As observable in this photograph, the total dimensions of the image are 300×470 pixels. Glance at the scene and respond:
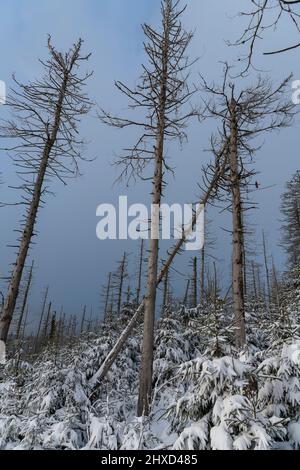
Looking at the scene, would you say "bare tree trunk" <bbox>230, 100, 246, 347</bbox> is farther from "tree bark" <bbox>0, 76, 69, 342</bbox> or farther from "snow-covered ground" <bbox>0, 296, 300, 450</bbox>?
"tree bark" <bbox>0, 76, 69, 342</bbox>

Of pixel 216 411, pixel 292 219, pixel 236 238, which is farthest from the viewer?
pixel 292 219

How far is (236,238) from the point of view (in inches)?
377

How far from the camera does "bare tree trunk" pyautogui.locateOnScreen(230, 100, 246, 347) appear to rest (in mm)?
8938

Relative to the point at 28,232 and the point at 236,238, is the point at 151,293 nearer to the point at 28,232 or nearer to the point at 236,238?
the point at 236,238

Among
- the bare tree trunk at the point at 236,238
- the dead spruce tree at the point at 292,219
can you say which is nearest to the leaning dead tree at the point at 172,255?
the bare tree trunk at the point at 236,238

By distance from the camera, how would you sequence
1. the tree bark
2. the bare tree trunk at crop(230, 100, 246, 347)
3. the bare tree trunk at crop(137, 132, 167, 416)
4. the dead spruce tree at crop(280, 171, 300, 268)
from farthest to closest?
the dead spruce tree at crop(280, 171, 300, 268) → the tree bark → the bare tree trunk at crop(230, 100, 246, 347) → the bare tree trunk at crop(137, 132, 167, 416)

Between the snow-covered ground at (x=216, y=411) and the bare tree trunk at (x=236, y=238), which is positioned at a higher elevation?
the bare tree trunk at (x=236, y=238)

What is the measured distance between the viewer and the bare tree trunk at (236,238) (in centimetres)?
894

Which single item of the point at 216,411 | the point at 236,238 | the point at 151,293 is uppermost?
the point at 236,238

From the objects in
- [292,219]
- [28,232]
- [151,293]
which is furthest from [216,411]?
[292,219]

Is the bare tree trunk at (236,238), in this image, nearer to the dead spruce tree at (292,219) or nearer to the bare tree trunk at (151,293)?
the bare tree trunk at (151,293)

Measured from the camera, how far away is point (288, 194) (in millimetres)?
30594

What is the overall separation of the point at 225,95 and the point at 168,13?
126 inches

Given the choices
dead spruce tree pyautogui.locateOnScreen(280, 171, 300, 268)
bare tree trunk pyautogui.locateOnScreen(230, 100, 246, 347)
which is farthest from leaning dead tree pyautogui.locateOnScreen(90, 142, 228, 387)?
dead spruce tree pyautogui.locateOnScreen(280, 171, 300, 268)
